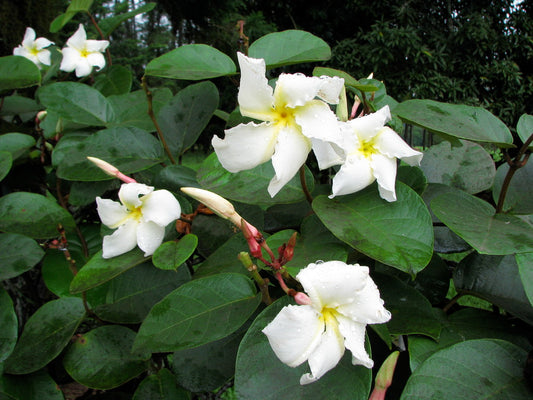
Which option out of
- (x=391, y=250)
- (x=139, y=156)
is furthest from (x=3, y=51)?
(x=391, y=250)

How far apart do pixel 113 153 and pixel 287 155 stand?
46 centimetres

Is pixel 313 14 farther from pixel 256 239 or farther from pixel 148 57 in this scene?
pixel 256 239

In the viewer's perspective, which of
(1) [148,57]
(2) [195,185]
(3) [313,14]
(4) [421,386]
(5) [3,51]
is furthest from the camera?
(1) [148,57]

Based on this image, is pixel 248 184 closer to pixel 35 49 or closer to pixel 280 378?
pixel 280 378

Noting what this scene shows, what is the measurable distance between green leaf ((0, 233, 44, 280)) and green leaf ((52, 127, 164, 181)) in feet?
0.46

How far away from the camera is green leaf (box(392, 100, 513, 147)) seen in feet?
1.90

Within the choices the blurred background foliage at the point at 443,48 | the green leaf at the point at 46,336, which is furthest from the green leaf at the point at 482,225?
the blurred background foliage at the point at 443,48

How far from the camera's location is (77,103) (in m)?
0.94

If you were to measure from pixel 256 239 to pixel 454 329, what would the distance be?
1.04 ft

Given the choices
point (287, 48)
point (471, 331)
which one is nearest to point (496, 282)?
point (471, 331)

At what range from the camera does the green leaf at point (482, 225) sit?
19.3 inches

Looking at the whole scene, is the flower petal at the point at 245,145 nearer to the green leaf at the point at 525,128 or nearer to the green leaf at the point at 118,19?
the green leaf at the point at 525,128

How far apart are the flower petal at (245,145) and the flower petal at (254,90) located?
24 mm

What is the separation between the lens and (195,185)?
72cm
